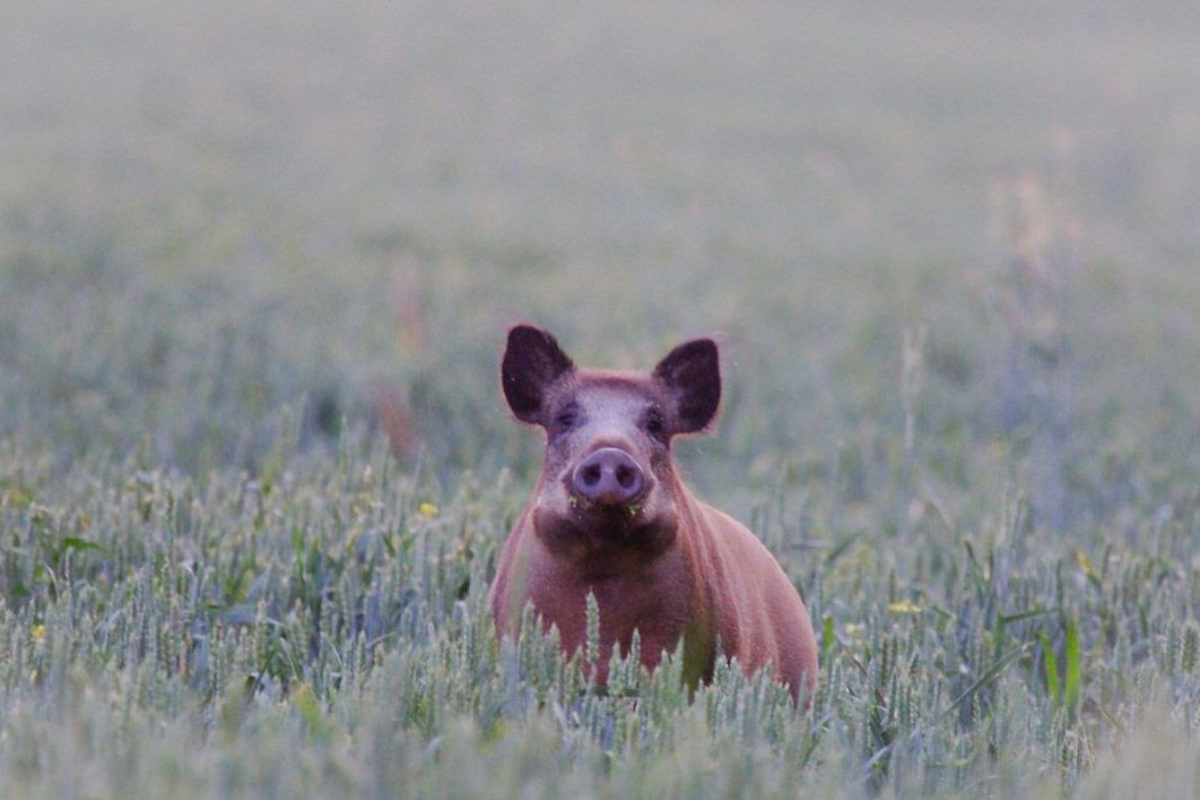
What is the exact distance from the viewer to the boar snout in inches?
190

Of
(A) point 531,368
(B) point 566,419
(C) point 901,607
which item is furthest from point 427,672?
(C) point 901,607

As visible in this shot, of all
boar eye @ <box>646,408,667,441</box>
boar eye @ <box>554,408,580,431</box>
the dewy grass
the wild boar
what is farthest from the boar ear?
the dewy grass

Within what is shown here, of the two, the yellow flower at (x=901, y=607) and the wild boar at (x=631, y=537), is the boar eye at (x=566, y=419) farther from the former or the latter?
the yellow flower at (x=901, y=607)

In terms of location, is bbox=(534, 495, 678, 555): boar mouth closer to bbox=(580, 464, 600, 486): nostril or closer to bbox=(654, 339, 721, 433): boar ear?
bbox=(580, 464, 600, 486): nostril

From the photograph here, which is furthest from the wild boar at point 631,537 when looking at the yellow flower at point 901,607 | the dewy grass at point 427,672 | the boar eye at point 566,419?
the yellow flower at point 901,607

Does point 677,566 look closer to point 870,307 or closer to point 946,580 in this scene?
point 946,580

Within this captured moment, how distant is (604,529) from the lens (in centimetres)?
503

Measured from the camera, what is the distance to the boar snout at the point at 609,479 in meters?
4.82

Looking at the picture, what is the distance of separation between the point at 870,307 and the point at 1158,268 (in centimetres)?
584

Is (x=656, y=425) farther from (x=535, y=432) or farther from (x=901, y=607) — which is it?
(x=535, y=432)

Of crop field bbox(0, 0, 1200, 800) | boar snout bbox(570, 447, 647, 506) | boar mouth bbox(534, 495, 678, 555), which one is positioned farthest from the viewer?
boar mouth bbox(534, 495, 678, 555)

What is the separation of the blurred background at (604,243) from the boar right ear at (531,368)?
0.18 meters

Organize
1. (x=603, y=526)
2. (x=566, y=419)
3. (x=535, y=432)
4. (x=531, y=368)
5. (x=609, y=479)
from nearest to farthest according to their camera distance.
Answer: (x=609, y=479) → (x=603, y=526) → (x=566, y=419) → (x=531, y=368) → (x=535, y=432)

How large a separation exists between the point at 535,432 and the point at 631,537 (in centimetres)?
570
